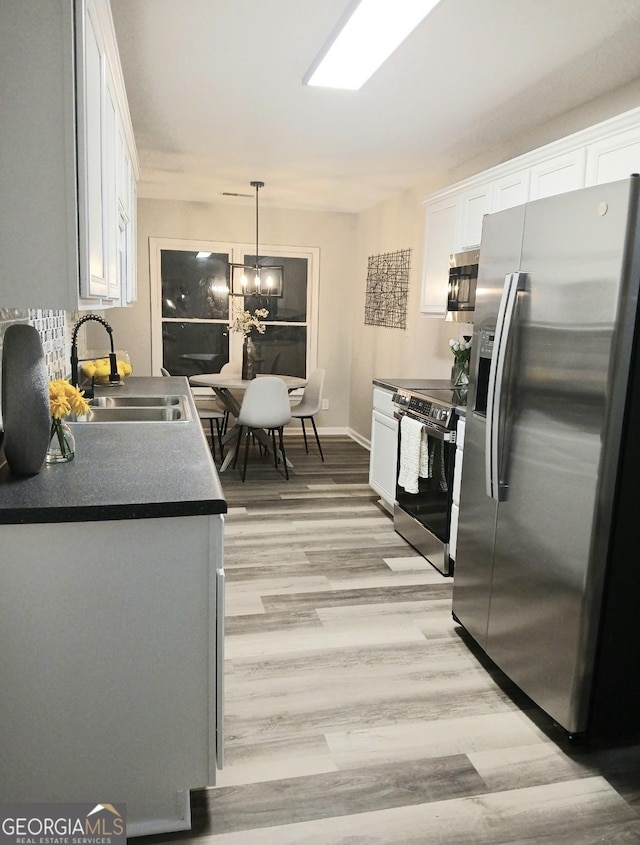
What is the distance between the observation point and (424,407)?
3.48m

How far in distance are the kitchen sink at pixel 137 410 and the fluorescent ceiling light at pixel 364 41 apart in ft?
5.54

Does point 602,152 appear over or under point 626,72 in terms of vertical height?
under

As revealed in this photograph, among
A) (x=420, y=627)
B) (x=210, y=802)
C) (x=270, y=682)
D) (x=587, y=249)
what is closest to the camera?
(x=210, y=802)

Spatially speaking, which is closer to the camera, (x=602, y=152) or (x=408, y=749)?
(x=408, y=749)

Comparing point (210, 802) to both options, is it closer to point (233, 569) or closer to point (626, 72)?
point (233, 569)

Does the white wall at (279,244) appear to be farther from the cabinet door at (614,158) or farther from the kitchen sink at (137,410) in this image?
the cabinet door at (614,158)

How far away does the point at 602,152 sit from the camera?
8.41 ft

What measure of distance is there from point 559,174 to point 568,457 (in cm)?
156

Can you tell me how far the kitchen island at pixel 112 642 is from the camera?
4.75 ft

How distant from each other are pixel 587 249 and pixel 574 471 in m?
0.68

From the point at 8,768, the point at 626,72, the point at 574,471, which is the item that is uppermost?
the point at 626,72

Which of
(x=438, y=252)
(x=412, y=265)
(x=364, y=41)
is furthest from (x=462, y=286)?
(x=412, y=265)

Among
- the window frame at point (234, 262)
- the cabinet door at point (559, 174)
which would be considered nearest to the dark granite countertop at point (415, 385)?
the cabinet door at point (559, 174)

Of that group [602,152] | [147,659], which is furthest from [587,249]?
[147,659]
